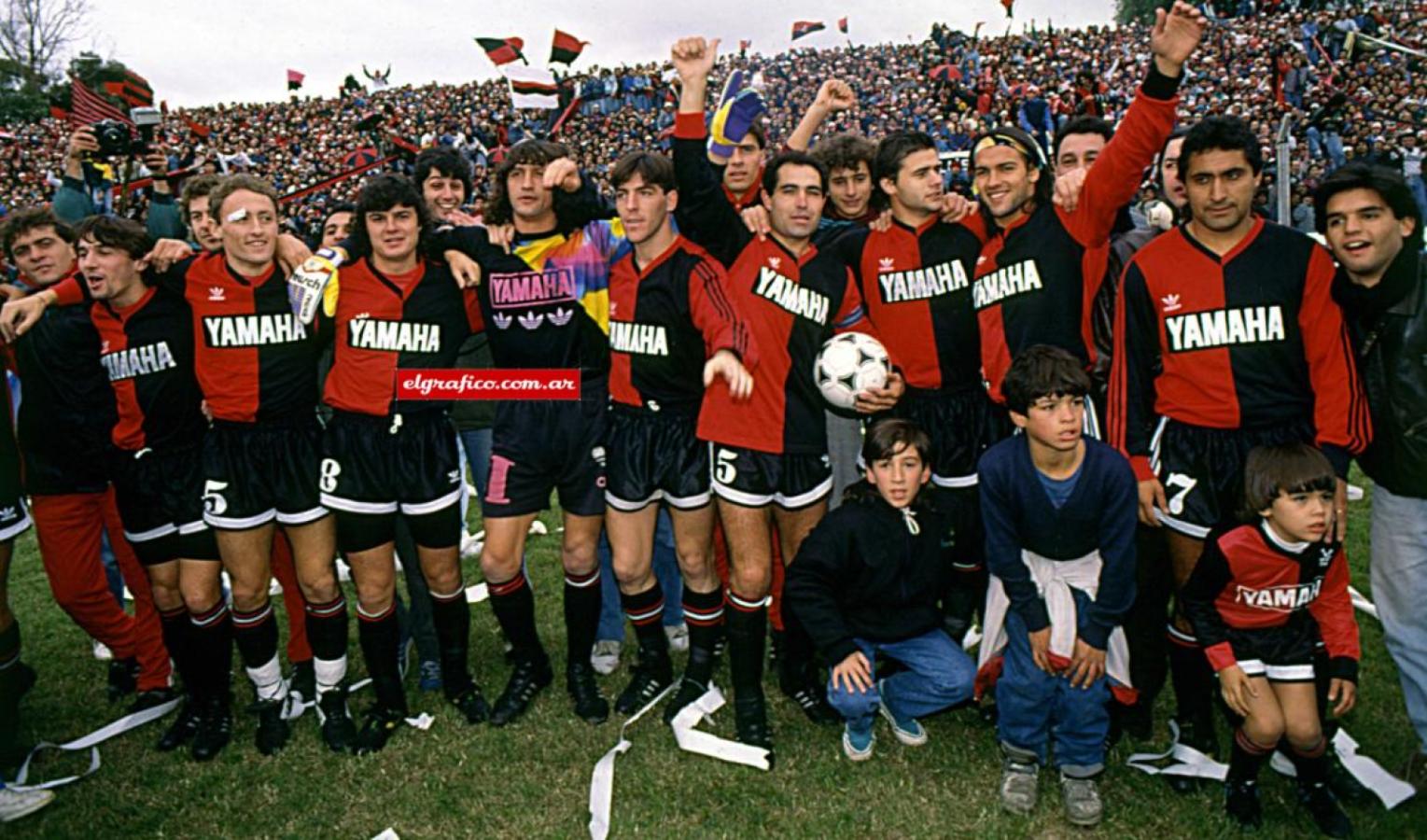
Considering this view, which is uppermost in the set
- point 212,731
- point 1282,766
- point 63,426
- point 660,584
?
point 63,426

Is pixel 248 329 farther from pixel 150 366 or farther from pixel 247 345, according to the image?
pixel 150 366

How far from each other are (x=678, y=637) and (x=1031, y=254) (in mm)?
2950

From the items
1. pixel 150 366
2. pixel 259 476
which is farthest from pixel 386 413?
pixel 150 366

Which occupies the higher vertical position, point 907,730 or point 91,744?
point 907,730

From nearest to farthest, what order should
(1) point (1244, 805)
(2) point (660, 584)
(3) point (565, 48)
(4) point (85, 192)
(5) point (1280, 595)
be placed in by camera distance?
(5) point (1280, 595), (1) point (1244, 805), (2) point (660, 584), (4) point (85, 192), (3) point (565, 48)

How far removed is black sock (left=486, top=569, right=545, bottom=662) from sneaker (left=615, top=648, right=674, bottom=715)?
527 millimetres

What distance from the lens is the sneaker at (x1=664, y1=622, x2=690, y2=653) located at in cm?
541

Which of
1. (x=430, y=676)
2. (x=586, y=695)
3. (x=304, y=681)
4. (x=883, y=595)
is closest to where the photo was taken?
(x=883, y=595)

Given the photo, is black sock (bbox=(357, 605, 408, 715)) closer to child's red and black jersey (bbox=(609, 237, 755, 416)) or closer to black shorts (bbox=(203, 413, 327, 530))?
black shorts (bbox=(203, 413, 327, 530))

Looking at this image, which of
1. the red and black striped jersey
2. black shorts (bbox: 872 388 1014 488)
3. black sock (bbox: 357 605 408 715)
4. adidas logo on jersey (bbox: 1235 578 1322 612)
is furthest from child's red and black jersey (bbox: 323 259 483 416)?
adidas logo on jersey (bbox: 1235 578 1322 612)

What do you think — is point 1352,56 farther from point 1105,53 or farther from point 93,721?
point 93,721

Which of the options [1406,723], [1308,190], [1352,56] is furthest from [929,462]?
[1352,56]

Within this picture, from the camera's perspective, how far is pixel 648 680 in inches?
185

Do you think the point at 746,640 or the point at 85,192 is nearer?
the point at 746,640
